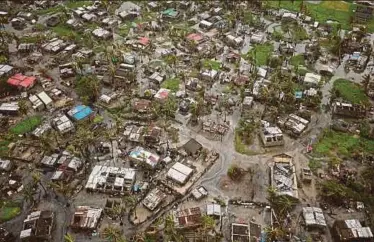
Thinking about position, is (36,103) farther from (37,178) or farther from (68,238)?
(68,238)

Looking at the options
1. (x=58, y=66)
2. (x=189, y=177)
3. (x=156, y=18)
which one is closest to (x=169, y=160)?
(x=189, y=177)

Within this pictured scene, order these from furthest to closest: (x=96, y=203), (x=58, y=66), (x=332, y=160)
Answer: (x=58, y=66) → (x=332, y=160) → (x=96, y=203)

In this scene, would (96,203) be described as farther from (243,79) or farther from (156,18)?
(156,18)

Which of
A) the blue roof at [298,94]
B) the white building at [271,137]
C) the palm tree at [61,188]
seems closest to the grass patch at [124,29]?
the blue roof at [298,94]

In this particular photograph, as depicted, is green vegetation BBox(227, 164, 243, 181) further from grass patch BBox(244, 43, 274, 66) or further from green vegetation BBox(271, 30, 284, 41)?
green vegetation BBox(271, 30, 284, 41)

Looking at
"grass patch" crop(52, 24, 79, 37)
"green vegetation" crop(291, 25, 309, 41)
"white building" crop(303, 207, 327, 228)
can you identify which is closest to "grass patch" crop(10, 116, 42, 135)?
"grass patch" crop(52, 24, 79, 37)

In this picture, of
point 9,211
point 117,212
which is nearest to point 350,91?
point 117,212
